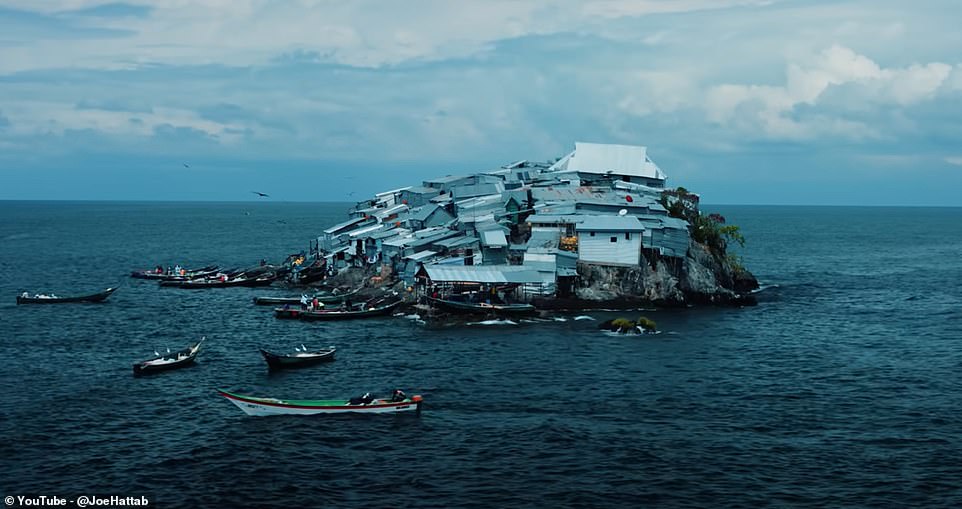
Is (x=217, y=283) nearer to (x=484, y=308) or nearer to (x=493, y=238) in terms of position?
(x=493, y=238)

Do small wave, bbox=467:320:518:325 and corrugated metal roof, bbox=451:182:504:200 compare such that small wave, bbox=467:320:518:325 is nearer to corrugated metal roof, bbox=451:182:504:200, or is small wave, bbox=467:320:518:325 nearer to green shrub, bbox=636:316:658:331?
green shrub, bbox=636:316:658:331

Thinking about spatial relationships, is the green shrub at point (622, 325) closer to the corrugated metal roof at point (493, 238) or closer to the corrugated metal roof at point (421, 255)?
the corrugated metal roof at point (493, 238)

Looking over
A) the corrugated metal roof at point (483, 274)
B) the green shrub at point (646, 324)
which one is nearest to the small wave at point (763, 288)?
the green shrub at point (646, 324)

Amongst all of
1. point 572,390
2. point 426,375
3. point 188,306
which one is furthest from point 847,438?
point 188,306

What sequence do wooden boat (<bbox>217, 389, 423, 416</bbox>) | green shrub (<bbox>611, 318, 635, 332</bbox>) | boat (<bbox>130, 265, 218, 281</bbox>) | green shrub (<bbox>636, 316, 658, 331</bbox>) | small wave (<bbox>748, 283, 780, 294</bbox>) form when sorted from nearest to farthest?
1. wooden boat (<bbox>217, 389, 423, 416</bbox>)
2. green shrub (<bbox>611, 318, 635, 332</bbox>)
3. green shrub (<bbox>636, 316, 658, 331</bbox>)
4. small wave (<bbox>748, 283, 780, 294</bbox>)
5. boat (<bbox>130, 265, 218, 281</bbox>)

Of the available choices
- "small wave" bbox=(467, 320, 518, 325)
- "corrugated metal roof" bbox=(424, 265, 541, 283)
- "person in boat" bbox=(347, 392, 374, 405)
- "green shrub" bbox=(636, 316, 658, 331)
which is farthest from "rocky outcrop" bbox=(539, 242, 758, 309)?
"person in boat" bbox=(347, 392, 374, 405)

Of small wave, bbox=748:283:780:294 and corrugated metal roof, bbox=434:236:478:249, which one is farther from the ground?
corrugated metal roof, bbox=434:236:478:249

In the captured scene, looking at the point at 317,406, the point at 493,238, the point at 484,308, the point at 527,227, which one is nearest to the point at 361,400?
the point at 317,406
